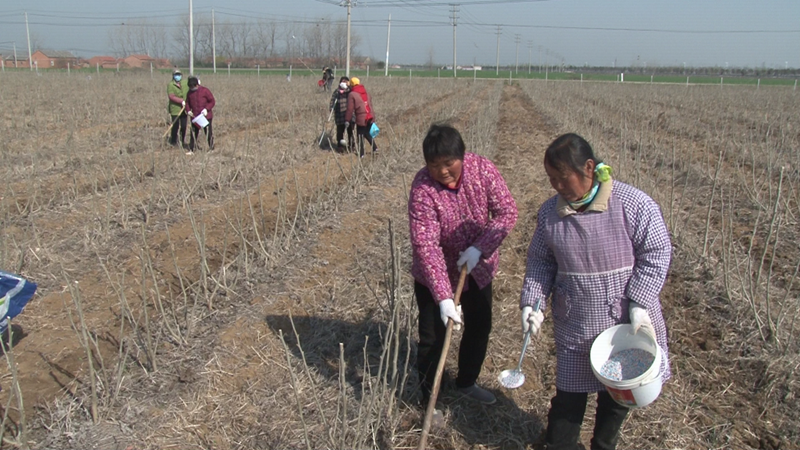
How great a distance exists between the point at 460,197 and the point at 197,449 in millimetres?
1363

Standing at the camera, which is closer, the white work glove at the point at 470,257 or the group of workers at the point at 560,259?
the group of workers at the point at 560,259

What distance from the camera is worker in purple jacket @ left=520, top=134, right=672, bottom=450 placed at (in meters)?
1.76

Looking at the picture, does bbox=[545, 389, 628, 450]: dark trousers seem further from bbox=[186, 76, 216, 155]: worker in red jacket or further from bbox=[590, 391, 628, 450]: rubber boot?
bbox=[186, 76, 216, 155]: worker in red jacket

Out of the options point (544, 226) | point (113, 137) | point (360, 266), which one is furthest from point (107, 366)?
point (113, 137)

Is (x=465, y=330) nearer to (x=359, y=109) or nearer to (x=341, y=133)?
(x=359, y=109)

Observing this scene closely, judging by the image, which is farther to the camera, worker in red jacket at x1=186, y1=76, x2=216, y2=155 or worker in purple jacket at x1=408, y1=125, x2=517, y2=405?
worker in red jacket at x1=186, y1=76, x2=216, y2=155

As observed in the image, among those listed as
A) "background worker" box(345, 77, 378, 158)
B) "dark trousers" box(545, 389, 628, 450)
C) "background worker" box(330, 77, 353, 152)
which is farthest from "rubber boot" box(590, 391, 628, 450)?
"background worker" box(330, 77, 353, 152)

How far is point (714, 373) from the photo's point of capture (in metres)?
2.77

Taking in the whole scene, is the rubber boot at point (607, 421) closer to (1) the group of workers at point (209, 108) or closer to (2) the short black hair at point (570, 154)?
(2) the short black hair at point (570, 154)

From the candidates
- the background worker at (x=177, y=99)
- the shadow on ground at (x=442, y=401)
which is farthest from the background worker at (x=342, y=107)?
the shadow on ground at (x=442, y=401)

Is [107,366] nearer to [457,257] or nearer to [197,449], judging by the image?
[197,449]

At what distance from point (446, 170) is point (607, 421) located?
0.95 metres

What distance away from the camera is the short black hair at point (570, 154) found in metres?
1.70

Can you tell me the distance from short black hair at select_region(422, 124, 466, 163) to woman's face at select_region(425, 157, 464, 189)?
14 mm
